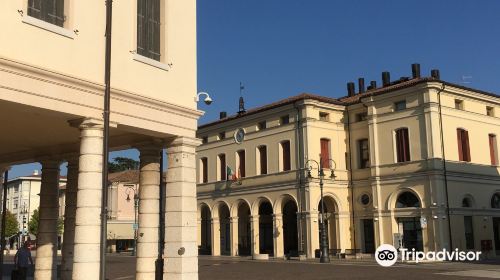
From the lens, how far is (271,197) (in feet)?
156

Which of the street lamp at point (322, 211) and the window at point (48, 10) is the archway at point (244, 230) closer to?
the street lamp at point (322, 211)

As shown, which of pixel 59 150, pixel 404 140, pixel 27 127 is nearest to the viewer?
pixel 27 127

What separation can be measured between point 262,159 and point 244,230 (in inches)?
276

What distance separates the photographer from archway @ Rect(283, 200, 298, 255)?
47438 millimetres

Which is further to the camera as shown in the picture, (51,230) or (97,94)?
(51,230)

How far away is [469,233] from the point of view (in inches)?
1601

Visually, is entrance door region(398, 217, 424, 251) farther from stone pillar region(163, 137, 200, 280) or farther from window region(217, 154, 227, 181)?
stone pillar region(163, 137, 200, 280)

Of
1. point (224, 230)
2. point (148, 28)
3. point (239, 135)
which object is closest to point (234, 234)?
point (224, 230)

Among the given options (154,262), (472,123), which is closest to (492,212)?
(472,123)

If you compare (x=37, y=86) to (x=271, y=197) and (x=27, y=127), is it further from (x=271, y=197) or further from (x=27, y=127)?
(x=271, y=197)

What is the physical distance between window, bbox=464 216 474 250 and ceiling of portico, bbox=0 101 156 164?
30296 mm

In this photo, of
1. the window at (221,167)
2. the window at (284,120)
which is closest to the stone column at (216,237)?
the window at (221,167)

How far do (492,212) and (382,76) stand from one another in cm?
1515

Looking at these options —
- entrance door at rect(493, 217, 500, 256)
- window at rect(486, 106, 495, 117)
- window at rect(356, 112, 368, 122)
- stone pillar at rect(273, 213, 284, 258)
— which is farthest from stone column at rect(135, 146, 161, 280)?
window at rect(486, 106, 495, 117)
